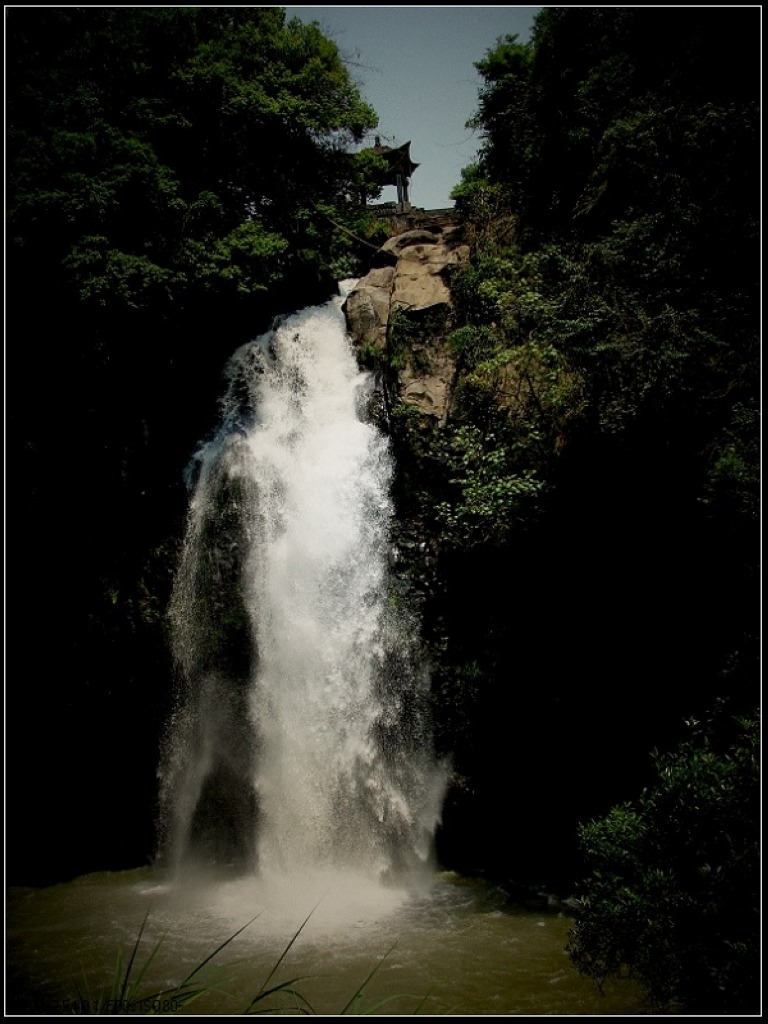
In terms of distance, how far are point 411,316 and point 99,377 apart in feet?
18.4

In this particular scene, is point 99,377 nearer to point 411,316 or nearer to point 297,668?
point 411,316

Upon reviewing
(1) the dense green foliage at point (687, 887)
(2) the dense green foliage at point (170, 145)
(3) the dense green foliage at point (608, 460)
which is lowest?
(1) the dense green foliage at point (687, 887)

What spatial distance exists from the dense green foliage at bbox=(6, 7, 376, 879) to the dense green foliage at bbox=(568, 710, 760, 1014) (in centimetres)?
696

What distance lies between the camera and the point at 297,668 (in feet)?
26.9

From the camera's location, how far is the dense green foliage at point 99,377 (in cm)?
888

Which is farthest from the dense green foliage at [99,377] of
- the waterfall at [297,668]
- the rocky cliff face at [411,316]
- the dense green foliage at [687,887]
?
the dense green foliage at [687,887]

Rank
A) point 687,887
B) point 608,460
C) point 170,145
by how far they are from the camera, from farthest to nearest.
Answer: point 170,145 → point 608,460 → point 687,887

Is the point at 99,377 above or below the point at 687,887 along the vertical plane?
above

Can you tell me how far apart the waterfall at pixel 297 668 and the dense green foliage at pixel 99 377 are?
777mm

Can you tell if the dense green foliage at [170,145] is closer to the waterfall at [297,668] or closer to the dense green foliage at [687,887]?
the waterfall at [297,668]

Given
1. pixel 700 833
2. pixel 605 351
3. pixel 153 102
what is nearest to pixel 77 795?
pixel 700 833

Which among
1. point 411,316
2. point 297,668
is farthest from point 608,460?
point 297,668

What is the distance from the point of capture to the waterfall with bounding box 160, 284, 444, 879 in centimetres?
764

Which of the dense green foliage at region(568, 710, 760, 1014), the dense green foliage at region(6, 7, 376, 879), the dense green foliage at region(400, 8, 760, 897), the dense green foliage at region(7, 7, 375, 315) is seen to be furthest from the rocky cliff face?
the dense green foliage at region(568, 710, 760, 1014)
